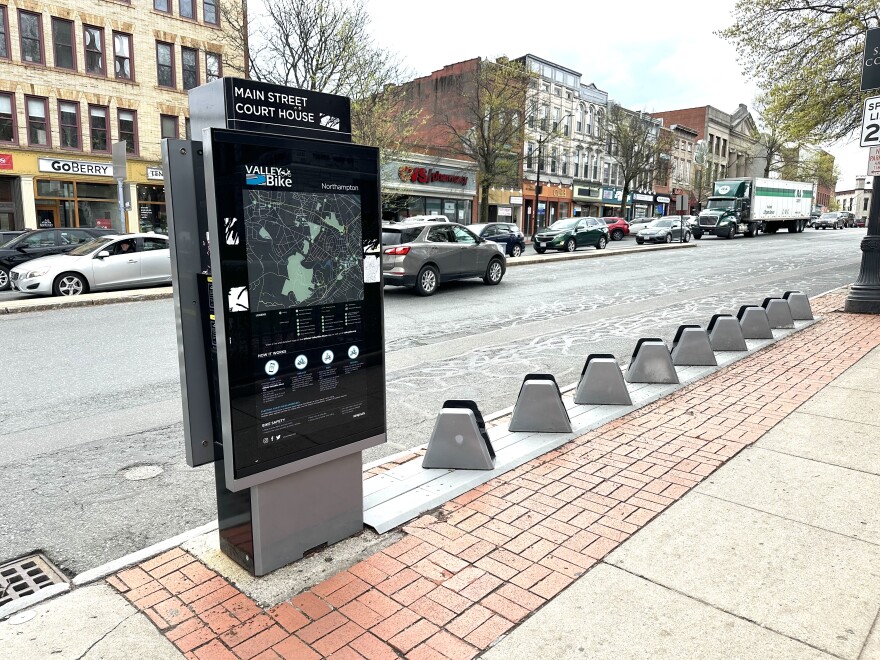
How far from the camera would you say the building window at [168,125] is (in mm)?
30781

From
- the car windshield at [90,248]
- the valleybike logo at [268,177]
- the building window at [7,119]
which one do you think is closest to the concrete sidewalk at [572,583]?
the valleybike logo at [268,177]

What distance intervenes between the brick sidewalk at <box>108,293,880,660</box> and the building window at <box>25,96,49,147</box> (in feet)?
99.5

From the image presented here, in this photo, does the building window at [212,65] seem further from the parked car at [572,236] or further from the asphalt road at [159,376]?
the asphalt road at [159,376]

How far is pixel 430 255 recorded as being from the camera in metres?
13.8

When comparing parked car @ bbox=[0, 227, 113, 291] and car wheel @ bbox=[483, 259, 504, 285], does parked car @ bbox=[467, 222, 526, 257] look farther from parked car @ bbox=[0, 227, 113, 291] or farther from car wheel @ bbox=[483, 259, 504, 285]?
parked car @ bbox=[0, 227, 113, 291]

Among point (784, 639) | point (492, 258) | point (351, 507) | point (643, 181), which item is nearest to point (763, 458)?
point (784, 639)

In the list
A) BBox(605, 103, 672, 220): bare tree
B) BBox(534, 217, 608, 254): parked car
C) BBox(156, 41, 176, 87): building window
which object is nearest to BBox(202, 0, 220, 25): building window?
BBox(156, 41, 176, 87): building window

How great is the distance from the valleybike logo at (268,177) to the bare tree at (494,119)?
4018 centimetres

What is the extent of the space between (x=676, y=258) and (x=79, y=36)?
27.1 metres

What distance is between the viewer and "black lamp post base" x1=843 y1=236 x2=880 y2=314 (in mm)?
10438

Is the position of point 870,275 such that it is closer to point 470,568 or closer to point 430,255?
point 430,255

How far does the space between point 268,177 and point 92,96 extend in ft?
102

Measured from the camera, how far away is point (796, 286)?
15.4 m

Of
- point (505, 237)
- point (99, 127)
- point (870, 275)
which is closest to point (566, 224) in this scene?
point (505, 237)
